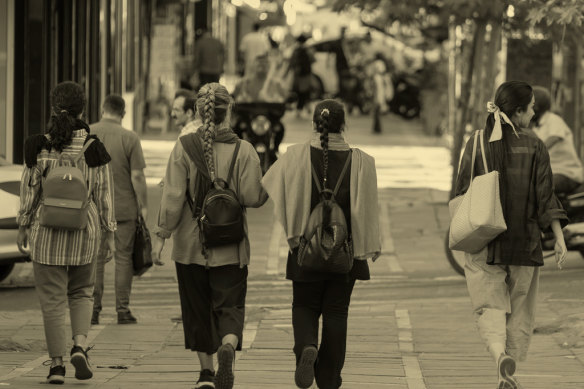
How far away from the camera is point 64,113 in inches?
322

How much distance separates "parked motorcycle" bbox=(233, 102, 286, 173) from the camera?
20.4 meters

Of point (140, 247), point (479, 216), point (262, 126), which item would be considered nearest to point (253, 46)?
point (262, 126)

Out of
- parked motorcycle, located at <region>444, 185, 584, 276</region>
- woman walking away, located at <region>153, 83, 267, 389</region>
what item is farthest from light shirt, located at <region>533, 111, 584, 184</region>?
woman walking away, located at <region>153, 83, 267, 389</region>

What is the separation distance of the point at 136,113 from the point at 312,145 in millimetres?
21473

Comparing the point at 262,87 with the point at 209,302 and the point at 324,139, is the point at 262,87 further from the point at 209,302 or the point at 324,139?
the point at 324,139

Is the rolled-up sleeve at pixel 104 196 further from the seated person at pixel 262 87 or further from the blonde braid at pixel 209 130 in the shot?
the seated person at pixel 262 87

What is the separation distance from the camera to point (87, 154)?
8.20m

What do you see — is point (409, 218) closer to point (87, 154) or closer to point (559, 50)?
point (559, 50)

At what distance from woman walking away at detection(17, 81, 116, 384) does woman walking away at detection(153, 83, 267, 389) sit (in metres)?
0.62

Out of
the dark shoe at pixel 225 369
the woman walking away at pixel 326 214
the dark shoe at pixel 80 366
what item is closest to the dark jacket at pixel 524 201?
the woman walking away at pixel 326 214

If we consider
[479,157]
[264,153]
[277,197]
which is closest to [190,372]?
[277,197]

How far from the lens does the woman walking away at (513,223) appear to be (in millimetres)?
7531

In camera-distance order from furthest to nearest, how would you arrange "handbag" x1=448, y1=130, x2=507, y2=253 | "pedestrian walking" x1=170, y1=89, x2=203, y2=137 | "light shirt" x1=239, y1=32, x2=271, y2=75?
"light shirt" x1=239, y1=32, x2=271, y2=75
"pedestrian walking" x1=170, y1=89, x2=203, y2=137
"handbag" x1=448, y1=130, x2=507, y2=253

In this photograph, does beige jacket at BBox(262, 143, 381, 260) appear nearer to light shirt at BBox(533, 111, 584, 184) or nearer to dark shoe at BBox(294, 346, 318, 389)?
dark shoe at BBox(294, 346, 318, 389)
